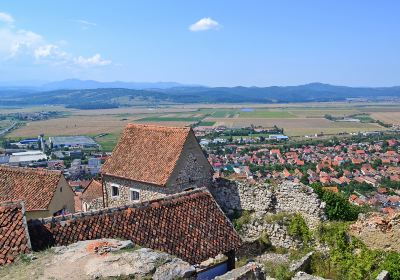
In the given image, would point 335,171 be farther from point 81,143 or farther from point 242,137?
point 81,143

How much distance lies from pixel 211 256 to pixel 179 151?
8313mm

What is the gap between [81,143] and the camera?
12975 cm

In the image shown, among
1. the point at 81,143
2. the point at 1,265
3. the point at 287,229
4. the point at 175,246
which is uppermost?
the point at 1,265

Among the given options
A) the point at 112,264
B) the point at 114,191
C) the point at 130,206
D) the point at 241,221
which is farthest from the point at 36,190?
the point at 112,264

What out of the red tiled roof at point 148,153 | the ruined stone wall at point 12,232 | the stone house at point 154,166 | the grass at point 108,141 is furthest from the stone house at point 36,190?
the grass at point 108,141

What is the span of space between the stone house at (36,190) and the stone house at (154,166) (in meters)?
2.42

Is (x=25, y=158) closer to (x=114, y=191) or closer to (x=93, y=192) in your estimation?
Answer: (x=93, y=192)

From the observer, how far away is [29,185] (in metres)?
22.2

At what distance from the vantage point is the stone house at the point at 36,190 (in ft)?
69.5

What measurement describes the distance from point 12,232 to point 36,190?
11.7 m

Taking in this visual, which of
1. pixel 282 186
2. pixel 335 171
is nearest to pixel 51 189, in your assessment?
pixel 282 186

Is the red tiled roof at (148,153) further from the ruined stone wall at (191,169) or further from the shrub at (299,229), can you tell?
the shrub at (299,229)

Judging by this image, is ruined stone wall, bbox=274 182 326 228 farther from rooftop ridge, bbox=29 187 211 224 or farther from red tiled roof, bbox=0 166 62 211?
red tiled roof, bbox=0 166 62 211

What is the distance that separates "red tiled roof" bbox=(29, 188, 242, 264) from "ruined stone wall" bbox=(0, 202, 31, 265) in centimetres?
62
